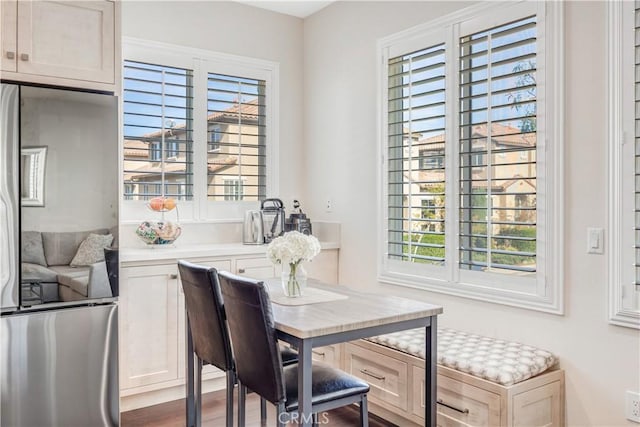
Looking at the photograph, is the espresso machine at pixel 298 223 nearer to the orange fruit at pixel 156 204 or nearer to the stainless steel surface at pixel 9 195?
the orange fruit at pixel 156 204

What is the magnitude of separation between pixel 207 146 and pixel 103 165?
4.41 feet

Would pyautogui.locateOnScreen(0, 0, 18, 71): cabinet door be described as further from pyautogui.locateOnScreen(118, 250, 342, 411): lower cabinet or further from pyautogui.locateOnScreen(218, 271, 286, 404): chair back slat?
pyautogui.locateOnScreen(218, 271, 286, 404): chair back slat

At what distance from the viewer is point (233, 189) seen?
159 inches

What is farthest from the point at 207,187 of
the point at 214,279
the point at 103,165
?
the point at 214,279

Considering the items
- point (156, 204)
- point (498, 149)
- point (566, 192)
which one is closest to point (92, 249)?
point (156, 204)

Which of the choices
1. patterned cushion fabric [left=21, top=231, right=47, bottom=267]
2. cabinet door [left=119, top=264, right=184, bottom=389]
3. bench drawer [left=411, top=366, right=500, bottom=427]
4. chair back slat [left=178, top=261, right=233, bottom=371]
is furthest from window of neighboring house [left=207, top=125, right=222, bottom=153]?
bench drawer [left=411, top=366, right=500, bottom=427]

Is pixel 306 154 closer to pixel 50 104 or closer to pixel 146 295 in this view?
pixel 146 295

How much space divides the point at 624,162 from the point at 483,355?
1117 mm

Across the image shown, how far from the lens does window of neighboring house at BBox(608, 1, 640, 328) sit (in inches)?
88.2

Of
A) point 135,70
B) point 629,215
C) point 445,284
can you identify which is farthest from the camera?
point 135,70

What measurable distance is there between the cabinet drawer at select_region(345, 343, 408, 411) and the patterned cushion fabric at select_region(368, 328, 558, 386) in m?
0.10

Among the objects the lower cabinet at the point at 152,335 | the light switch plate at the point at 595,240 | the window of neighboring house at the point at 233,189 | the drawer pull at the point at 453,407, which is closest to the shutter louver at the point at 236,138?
the window of neighboring house at the point at 233,189

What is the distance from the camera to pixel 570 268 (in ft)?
8.16

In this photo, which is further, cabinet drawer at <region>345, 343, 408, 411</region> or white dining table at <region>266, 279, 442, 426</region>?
cabinet drawer at <region>345, 343, 408, 411</region>
